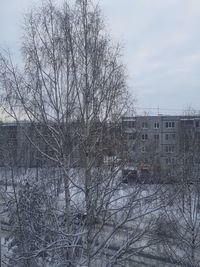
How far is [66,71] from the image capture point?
12.2 m

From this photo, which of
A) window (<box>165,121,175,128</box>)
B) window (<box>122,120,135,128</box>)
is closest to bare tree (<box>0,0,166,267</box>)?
window (<box>122,120,135,128</box>)

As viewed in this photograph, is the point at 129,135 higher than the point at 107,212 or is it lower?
higher

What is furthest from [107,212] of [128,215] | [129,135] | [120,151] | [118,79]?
[118,79]

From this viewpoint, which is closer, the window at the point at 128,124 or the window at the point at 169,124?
the window at the point at 128,124

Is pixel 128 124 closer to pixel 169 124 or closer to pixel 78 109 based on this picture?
pixel 78 109

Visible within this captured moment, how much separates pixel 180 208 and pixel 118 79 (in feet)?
18.6

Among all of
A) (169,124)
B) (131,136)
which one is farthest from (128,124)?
(169,124)

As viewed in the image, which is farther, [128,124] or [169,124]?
[169,124]

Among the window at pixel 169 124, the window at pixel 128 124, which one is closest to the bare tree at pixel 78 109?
the window at pixel 128 124

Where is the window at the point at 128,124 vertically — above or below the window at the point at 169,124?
below

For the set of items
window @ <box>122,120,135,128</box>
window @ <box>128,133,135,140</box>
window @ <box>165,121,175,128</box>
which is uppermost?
window @ <box>165,121,175,128</box>

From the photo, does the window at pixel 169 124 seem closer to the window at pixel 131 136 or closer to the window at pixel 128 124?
the window at pixel 128 124

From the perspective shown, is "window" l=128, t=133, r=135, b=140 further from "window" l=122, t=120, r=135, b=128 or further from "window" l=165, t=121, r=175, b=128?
"window" l=165, t=121, r=175, b=128

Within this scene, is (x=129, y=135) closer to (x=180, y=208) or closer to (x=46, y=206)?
(x=46, y=206)
